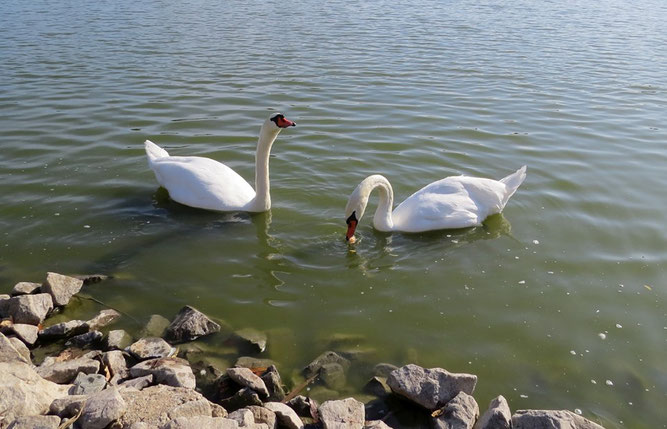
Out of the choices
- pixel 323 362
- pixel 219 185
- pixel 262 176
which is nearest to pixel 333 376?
pixel 323 362

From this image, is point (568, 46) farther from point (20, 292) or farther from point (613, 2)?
point (20, 292)

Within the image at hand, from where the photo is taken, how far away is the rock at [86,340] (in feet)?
18.5

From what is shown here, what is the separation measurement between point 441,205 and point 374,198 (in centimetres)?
148

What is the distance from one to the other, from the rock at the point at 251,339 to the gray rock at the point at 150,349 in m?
0.64

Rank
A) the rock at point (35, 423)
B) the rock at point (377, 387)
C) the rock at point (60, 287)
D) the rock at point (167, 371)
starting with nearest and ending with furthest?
the rock at point (35, 423) → the rock at point (167, 371) → the rock at point (377, 387) → the rock at point (60, 287)

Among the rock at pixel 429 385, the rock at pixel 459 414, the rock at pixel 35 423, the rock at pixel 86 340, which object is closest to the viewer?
the rock at pixel 35 423

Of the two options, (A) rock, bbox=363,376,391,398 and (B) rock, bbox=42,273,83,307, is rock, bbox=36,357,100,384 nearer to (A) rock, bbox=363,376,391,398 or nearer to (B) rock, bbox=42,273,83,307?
(B) rock, bbox=42,273,83,307

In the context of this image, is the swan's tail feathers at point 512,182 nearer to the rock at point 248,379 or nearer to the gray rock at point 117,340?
the rock at point 248,379

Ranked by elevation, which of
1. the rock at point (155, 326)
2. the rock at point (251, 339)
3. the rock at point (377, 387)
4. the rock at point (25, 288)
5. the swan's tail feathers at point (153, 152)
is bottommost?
the rock at point (377, 387)

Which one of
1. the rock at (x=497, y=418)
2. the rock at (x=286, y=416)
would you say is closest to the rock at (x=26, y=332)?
the rock at (x=286, y=416)

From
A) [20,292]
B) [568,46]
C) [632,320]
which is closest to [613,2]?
[568,46]

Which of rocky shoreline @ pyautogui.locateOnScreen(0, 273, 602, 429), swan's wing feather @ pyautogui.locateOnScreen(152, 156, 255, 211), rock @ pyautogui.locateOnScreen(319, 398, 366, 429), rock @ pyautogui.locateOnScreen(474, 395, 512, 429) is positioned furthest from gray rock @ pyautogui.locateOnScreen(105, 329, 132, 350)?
rock @ pyautogui.locateOnScreen(474, 395, 512, 429)

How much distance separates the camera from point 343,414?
14.9ft

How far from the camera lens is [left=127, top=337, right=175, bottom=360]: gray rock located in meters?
5.38
